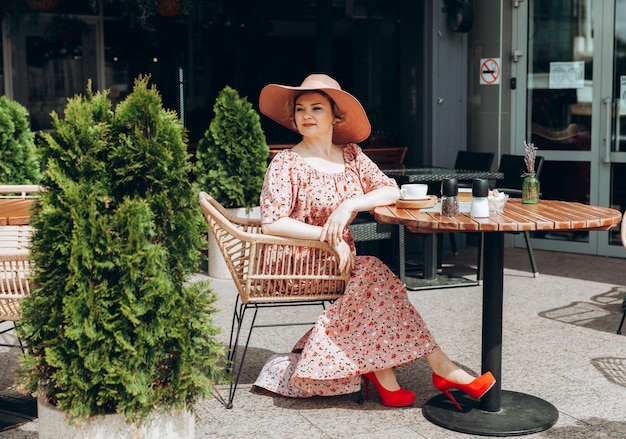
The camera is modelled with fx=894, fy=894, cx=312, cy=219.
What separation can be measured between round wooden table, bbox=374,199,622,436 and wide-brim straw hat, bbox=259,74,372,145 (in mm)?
464

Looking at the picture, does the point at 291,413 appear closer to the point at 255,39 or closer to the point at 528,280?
the point at 528,280

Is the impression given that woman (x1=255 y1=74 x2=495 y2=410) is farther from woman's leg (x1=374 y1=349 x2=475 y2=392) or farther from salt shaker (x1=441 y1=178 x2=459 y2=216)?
salt shaker (x1=441 y1=178 x2=459 y2=216)

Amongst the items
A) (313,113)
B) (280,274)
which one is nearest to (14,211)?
(280,274)

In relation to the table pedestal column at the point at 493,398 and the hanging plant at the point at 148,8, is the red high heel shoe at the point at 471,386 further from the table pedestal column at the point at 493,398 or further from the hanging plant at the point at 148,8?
the hanging plant at the point at 148,8

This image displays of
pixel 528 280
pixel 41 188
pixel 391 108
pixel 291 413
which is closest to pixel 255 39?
pixel 391 108

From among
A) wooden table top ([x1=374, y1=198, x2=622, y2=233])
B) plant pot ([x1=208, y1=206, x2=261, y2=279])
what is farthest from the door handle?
wooden table top ([x1=374, y1=198, x2=622, y2=233])

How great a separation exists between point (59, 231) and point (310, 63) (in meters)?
8.05

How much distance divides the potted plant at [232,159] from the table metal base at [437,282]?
1.42 meters

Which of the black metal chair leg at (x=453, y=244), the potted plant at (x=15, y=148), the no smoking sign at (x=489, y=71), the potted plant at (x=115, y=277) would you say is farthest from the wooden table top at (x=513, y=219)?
the no smoking sign at (x=489, y=71)

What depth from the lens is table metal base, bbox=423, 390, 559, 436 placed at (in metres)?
3.72

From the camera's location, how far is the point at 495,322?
391 cm

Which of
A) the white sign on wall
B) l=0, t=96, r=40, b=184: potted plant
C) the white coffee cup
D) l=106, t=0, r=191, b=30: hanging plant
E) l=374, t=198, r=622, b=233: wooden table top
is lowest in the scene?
l=374, t=198, r=622, b=233: wooden table top

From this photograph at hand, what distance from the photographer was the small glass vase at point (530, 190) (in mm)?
4344

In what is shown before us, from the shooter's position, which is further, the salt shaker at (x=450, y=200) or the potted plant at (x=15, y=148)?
the potted plant at (x=15, y=148)
